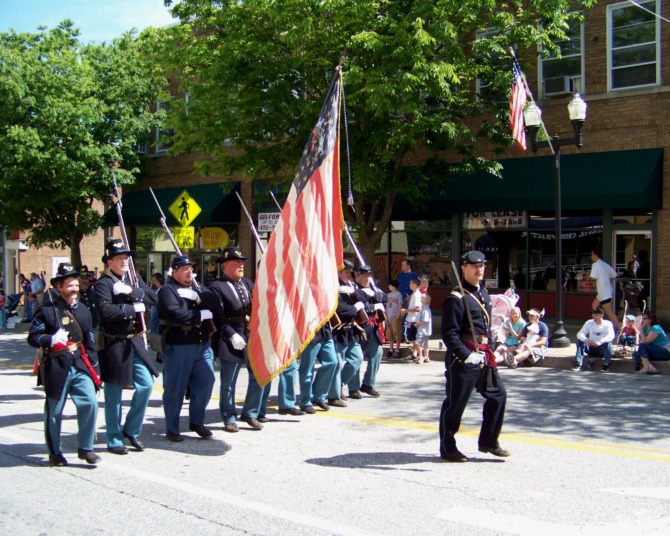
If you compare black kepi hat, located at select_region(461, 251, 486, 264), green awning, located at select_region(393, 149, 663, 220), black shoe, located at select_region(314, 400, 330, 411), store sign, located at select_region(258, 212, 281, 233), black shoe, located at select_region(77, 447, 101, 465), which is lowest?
black shoe, located at select_region(77, 447, 101, 465)

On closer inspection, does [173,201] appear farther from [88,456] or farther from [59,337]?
[88,456]

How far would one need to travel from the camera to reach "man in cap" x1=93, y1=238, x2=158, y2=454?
22.6 feet

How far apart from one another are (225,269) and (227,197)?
1576cm

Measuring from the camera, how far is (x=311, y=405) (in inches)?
351

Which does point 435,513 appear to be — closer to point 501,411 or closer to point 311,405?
point 501,411

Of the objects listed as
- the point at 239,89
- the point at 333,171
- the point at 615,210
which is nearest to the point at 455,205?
the point at 615,210

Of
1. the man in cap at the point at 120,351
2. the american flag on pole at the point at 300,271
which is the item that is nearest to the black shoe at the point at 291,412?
the man in cap at the point at 120,351

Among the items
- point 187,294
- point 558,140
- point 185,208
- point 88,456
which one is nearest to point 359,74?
point 558,140

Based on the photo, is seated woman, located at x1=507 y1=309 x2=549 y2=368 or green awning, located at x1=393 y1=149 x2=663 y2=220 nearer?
seated woman, located at x1=507 y1=309 x2=549 y2=368

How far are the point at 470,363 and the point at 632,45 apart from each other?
13.5 metres

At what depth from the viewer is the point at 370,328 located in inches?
386

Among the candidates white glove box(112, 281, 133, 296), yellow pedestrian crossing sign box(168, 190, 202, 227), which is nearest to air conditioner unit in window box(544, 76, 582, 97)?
yellow pedestrian crossing sign box(168, 190, 202, 227)

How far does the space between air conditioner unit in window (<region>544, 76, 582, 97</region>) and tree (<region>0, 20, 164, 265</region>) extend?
9.84 metres

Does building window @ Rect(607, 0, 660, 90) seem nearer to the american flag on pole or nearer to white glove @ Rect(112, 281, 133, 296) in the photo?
the american flag on pole
